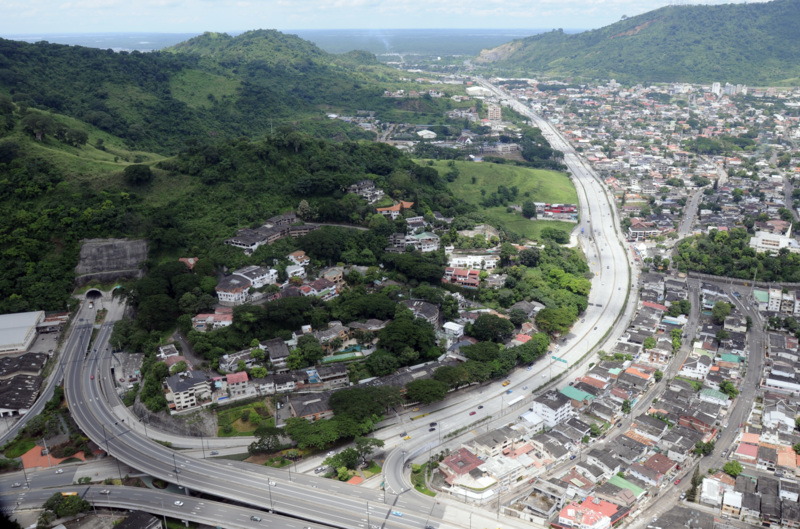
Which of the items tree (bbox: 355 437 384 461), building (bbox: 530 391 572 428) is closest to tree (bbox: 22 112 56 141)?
tree (bbox: 355 437 384 461)

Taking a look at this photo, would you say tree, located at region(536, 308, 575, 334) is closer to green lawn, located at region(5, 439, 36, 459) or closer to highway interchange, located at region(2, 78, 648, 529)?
highway interchange, located at region(2, 78, 648, 529)

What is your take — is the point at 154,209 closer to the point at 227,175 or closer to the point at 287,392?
the point at 227,175

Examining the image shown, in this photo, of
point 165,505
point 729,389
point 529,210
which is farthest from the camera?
point 529,210

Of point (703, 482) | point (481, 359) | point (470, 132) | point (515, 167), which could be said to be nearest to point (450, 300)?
point (481, 359)

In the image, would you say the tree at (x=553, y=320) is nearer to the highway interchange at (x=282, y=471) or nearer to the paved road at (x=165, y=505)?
the highway interchange at (x=282, y=471)

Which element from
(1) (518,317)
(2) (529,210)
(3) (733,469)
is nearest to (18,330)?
(1) (518,317)

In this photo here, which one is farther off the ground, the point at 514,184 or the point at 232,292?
the point at 514,184

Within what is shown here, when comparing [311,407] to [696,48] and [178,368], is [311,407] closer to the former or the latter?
[178,368]
